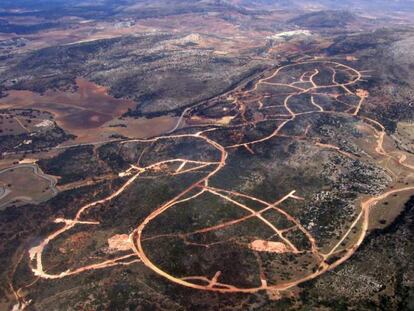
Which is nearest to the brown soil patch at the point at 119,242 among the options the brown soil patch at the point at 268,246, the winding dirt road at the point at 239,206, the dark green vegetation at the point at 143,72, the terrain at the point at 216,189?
the terrain at the point at 216,189

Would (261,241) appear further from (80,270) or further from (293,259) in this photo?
(80,270)

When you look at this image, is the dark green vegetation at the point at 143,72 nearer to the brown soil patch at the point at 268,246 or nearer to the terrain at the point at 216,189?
the terrain at the point at 216,189

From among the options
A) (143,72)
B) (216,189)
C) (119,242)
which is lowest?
(143,72)

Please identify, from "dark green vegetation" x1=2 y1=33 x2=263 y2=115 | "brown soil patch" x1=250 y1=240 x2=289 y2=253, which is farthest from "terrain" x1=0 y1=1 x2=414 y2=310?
"dark green vegetation" x1=2 y1=33 x2=263 y2=115

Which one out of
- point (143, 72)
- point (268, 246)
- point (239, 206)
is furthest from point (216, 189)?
point (143, 72)

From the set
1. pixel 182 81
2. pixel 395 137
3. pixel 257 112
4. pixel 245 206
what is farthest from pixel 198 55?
pixel 245 206

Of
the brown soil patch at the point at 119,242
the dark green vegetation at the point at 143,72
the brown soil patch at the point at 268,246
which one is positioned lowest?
the dark green vegetation at the point at 143,72

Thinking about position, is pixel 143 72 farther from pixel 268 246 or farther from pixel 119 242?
pixel 268 246

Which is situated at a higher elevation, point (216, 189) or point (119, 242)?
point (216, 189)

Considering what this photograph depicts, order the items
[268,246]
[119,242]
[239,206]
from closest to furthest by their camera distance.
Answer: [268,246] → [119,242] → [239,206]
